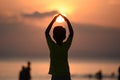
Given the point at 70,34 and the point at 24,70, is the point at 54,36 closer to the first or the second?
the point at 70,34

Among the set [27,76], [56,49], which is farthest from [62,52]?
[27,76]

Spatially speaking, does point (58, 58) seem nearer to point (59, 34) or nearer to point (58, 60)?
point (58, 60)

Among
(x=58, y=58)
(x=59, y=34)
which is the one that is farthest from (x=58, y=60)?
(x=59, y=34)

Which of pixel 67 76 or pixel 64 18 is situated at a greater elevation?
pixel 64 18

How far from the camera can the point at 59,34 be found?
32.4 feet

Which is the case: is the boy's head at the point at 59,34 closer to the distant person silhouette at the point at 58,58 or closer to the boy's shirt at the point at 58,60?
the distant person silhouette at the point at 58,58

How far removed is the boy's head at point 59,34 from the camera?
32.2 ft

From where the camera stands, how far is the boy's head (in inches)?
387

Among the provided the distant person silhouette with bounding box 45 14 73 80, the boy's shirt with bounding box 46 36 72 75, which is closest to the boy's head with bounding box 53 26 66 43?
the distant person silhouette with bounding box 45 14 73 80

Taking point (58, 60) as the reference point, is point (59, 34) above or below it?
above

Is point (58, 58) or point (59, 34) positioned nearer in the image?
point (59, 34)

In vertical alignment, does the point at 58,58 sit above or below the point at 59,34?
below

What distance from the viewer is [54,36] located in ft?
32.7

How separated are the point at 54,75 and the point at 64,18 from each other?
1.09m
